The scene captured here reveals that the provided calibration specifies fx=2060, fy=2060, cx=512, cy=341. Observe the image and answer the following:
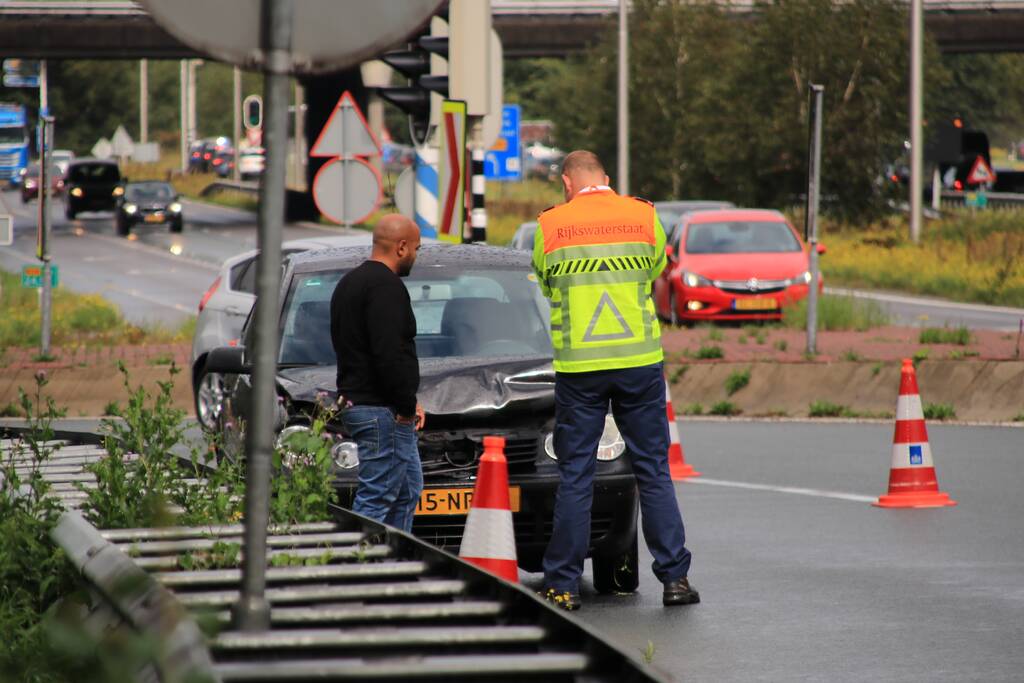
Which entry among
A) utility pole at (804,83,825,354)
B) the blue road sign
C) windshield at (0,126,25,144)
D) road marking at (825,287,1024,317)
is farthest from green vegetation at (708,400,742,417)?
windshield at (0,126,25,144)

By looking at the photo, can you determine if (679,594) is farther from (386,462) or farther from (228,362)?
(228,362)

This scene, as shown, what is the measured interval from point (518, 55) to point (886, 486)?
55558 mm

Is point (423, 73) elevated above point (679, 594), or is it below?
above

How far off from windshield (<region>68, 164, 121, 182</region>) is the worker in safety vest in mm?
62361

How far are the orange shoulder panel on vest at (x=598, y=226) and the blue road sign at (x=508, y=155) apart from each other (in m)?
24.8

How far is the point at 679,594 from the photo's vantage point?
344 inches

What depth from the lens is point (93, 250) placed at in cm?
5594

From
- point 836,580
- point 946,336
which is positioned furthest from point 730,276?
point 836,580

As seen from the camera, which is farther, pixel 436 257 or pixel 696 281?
pixel 696 281

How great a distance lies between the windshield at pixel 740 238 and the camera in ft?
93.0

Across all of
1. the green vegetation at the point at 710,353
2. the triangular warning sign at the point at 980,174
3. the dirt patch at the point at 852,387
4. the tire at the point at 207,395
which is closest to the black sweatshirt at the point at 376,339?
the tire at the point at 207,395

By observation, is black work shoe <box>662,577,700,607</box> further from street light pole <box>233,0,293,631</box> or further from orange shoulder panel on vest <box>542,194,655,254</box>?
street light pole <box>233,0,293,631</box>

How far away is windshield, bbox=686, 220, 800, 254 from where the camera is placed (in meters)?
28.3

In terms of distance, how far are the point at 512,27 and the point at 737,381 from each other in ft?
154
